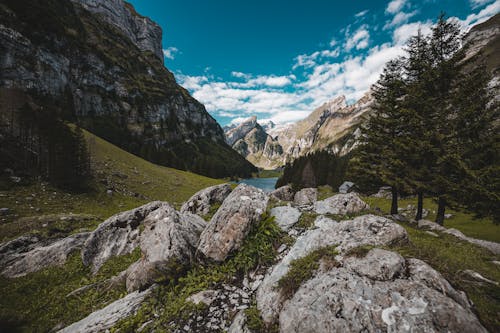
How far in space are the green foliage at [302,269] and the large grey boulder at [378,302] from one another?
1.00 feet

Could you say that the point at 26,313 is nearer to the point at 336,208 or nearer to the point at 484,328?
the point at 484,328

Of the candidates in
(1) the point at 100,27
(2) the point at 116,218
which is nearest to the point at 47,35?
(1) the point at 100,27

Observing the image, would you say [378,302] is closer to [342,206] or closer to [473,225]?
[342,206]

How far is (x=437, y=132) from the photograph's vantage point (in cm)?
1499

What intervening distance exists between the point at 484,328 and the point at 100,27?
228450 mm

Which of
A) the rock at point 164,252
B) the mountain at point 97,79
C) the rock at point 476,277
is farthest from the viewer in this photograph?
the mountain at point 97,79

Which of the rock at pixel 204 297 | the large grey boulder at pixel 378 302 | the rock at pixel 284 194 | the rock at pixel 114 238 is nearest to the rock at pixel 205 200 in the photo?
the rock at pixel 114 238

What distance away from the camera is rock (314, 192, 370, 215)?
11.9 meters

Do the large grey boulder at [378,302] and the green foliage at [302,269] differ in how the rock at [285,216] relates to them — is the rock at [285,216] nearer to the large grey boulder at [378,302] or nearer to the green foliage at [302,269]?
the green foliage at [302,269]

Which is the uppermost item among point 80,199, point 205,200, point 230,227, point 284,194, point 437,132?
point 437,132

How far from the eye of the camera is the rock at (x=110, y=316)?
6.07 m

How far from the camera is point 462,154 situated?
14.0 m

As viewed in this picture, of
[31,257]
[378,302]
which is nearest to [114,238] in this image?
[31,257]

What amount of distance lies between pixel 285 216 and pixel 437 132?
15.5 meters
